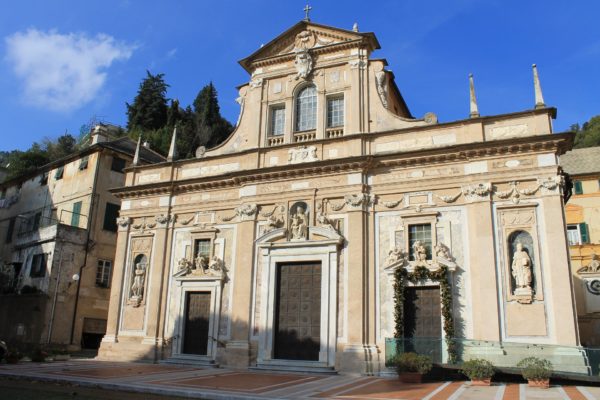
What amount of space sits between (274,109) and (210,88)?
43.0m

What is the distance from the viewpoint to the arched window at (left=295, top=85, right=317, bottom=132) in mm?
20734

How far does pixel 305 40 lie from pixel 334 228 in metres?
8.36

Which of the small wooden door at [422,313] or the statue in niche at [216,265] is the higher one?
the statue in niche at [216,265]

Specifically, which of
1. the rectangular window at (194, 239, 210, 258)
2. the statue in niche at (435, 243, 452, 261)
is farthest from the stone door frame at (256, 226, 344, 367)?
the statue in niche at (435, 243, 452, 261)

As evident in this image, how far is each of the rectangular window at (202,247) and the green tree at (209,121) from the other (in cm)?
3421

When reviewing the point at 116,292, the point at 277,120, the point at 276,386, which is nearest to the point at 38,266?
the point at 116,292

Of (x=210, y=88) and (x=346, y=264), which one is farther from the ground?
(x=210, y=88)

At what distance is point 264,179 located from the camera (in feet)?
65.8

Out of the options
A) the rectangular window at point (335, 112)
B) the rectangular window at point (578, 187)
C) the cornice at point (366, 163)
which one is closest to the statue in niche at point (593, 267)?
the rectangular window at point (578, 187)

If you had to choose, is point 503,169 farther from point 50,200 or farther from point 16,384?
point 50,200

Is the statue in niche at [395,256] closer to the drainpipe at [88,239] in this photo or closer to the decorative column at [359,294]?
the decorative column at [359,294]

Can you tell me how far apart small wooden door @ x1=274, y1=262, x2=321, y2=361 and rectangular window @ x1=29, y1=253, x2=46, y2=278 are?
14.2 meters

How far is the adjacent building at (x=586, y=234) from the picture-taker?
1086 inches

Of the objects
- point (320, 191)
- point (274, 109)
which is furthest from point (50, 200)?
point (320, 191)
